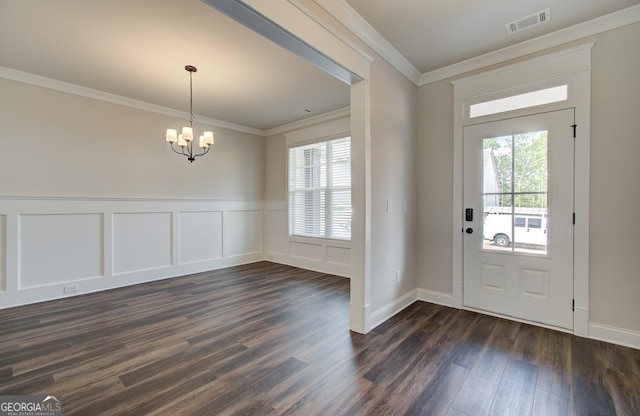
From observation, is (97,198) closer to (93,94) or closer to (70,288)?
(70,288)

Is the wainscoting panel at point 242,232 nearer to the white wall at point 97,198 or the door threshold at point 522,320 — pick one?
the white wall at point 97,198

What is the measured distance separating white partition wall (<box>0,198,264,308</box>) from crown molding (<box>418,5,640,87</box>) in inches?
171

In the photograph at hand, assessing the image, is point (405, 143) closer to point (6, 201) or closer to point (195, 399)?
point (195, 399)

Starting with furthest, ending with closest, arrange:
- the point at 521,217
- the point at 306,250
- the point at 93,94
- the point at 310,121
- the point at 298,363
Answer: the point at 306,250 < the point at 310,121 < the point at 93,94 < the point at 521,217 < the point at 298,363

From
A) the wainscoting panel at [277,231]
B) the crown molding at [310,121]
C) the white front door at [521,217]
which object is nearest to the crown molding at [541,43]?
the white front door at [521,217]

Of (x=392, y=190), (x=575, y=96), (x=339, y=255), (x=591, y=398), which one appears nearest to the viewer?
(x=591, y=398)

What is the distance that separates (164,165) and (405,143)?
393 cm

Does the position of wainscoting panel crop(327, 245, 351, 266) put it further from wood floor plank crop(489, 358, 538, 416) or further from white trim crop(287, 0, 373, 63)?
white trim crop(287, 0, 373, 63)

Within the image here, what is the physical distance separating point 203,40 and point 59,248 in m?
3.35

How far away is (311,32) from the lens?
2033mm

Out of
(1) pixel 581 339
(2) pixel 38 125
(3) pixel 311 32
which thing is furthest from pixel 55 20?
(1) pixel 581 339

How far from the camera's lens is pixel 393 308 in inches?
121

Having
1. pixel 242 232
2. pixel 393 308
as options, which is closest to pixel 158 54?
pixel 242 232

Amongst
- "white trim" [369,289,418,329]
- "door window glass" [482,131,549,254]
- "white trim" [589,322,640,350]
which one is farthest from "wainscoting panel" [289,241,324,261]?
"white trim" [589,322,640,350]
